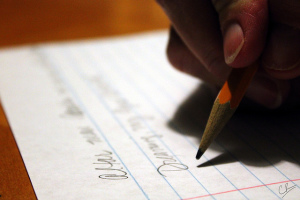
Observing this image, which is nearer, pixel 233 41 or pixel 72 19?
pixel 233 41

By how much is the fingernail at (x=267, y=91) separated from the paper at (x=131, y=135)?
2 centimetres

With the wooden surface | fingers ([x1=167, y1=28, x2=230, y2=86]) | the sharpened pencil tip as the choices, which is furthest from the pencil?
the wooden surface

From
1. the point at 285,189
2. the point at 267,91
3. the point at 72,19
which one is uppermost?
the point at 72,19

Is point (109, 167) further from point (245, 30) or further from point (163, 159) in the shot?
point (245, 30)

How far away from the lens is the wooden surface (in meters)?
0.78

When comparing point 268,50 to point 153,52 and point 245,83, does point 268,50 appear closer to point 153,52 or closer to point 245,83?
point 245,83

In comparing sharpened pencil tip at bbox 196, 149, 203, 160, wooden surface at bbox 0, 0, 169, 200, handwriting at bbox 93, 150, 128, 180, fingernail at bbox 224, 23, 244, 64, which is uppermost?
wooden surface at bbox 0, 0, 169, 200

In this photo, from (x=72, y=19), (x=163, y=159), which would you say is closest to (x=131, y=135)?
(x=163, y=159)

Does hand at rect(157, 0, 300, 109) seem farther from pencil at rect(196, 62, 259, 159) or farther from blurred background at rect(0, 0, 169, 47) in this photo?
blurred background at rect(0, 0, 169, 47)

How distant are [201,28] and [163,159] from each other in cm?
15

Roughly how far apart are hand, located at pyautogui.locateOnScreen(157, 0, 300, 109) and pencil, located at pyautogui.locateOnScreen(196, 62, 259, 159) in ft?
0.05

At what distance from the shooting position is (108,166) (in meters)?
0.37

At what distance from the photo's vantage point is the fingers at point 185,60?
517 mm

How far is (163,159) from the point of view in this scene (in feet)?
1.27
